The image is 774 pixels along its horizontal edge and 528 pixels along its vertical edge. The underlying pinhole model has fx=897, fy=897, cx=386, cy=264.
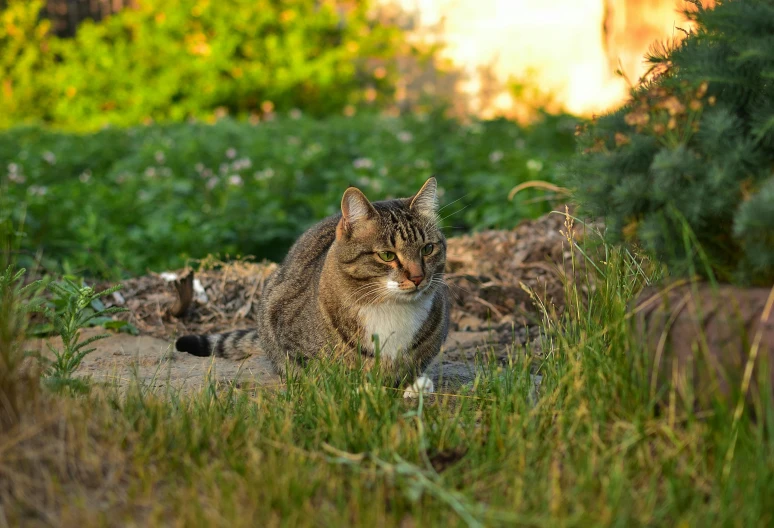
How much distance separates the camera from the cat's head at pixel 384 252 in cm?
391

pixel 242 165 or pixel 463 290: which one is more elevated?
pixel 242 165

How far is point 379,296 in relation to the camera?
393 cm

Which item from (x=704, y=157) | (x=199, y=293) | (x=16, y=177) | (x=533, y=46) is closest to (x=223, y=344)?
(x=199, y=293)

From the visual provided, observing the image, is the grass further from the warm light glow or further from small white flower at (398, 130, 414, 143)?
the warm light glow

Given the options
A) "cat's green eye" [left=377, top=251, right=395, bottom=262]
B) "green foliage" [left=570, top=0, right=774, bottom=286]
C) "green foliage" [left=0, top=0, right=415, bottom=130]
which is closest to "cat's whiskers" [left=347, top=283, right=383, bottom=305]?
"cat's green eye" [left=377, top=251, right=395, bottom=262]

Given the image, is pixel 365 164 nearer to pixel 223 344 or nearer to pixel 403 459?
pixel 223 344

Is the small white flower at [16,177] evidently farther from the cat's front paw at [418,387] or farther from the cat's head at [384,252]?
the cat's front paw at [418,387]

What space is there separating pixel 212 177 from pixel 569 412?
6202mm

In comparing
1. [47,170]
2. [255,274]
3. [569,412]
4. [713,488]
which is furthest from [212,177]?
[713,488]

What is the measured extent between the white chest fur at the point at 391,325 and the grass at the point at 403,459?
594mm

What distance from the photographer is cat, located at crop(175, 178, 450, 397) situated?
3930mm

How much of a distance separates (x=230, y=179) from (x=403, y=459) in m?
5.74

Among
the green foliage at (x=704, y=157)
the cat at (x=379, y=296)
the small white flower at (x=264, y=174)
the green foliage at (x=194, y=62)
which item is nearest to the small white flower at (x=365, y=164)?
the small white flower at (x=264, y=174)

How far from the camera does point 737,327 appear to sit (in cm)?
268
